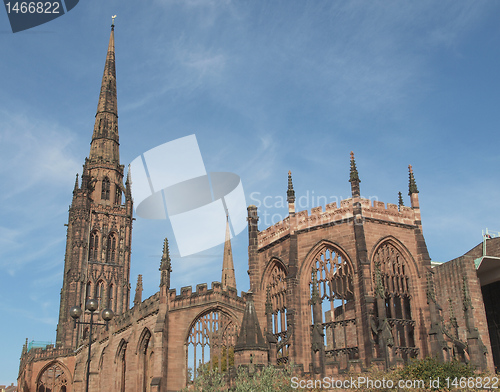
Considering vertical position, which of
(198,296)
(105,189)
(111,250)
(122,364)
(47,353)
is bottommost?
(122,364)

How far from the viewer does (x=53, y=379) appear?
58.8 meters

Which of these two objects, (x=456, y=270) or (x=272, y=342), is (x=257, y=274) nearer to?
(x=272, y=342)

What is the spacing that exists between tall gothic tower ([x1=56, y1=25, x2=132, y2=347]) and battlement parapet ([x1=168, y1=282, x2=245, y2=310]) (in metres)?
35.4

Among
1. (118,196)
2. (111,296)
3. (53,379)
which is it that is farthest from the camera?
(118,196)

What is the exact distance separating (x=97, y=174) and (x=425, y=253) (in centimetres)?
5918

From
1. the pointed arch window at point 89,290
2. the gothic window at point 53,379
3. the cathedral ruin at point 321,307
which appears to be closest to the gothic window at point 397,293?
the cathedral ruin at point 321,307

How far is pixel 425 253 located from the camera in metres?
30.9

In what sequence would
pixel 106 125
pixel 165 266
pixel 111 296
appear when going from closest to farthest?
pixel 165 266 → pixel 111 296 → pixel 106 125

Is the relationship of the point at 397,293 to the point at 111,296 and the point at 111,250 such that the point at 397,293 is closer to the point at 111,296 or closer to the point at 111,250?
the point at 111,296

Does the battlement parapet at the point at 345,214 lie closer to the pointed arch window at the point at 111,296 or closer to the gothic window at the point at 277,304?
the gothic window at the point at 277,304

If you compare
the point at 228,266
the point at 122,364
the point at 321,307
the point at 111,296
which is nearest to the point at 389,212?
the point at 321,307

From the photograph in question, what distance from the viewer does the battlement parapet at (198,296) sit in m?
34.3

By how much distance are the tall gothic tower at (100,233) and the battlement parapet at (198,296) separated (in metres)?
35.4

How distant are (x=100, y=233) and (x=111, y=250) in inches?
107
